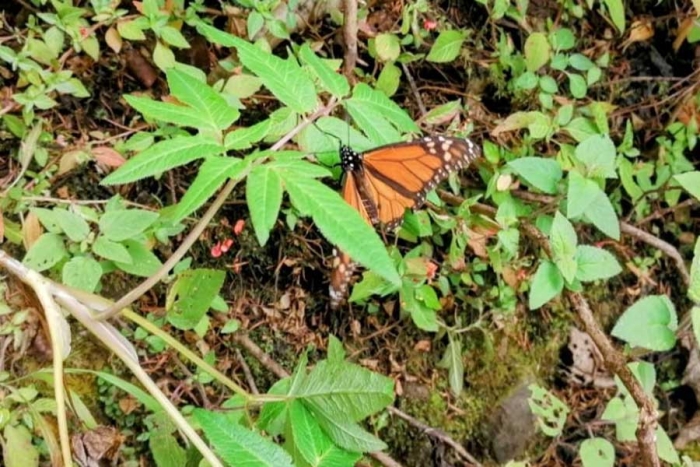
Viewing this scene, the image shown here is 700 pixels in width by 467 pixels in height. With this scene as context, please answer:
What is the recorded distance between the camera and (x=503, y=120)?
277cm

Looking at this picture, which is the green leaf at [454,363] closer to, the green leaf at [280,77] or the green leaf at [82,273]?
the green leaf at [82,273]

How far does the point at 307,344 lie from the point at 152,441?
89 cm

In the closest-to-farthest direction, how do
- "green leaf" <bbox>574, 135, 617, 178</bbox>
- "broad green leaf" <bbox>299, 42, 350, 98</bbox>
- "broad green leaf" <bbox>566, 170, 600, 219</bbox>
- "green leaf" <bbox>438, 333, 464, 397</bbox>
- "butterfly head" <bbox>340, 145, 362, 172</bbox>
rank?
"broad green leaf" <bbox>299, 42, 350, 98</bbox>
"butterfly head" <bbox>340, 145, 362, 172</bbox>
"broad green leaf" <bbox>566, 170, 600, 219</bbox>
"green leaf" <bbox>574, 135, 617, 178</bbox>
"green leaf" <bbox>438, 333, 464, 397</bbox>

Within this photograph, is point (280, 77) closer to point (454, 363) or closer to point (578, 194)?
point (578, 194)

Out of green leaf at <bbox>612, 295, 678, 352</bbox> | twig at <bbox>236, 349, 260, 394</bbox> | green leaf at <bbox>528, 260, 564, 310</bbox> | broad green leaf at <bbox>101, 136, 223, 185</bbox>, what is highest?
broad green leaf at <bbox>101, 136, 223, 185</bbox>

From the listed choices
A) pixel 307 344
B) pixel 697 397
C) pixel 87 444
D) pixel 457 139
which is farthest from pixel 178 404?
pixel 697 397

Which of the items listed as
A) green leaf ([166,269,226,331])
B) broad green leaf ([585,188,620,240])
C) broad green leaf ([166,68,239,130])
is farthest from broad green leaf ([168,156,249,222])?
broad green leaf ([585,188,620,240])

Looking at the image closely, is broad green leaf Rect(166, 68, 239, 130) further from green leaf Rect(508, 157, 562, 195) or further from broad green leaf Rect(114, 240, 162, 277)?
green leaf Rect(508, 157, 562, 195)

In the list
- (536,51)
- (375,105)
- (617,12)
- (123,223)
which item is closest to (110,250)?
(123,223)

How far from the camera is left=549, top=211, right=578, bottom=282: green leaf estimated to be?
2.23 meters

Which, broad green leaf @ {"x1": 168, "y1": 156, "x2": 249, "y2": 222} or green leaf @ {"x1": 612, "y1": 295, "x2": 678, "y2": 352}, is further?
green leaf @ {"x1": 612, "y1": 295, "x2": 678, "y2": 352}

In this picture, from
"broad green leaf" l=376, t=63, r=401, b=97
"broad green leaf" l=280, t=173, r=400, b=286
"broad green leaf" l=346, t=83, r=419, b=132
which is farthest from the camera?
"broad green leaf" l=376, t=63, r=401, b=97

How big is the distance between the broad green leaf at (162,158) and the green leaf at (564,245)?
1.26m

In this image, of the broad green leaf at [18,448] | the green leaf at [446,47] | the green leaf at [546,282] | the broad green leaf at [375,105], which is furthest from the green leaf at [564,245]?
the broad green leaf at [18,448]
